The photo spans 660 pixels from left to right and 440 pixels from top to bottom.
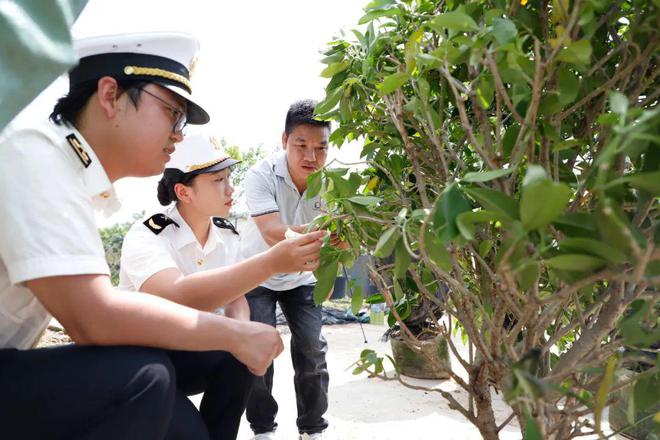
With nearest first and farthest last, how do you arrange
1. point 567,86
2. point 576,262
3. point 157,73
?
point 576,262 → point 567,86 → point 157,73

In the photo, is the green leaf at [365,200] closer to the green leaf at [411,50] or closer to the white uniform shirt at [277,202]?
the green leaf at [411,50]

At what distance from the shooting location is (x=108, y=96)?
1.15 metres

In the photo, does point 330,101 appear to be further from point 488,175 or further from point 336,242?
point 488,175

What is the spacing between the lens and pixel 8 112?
665mm

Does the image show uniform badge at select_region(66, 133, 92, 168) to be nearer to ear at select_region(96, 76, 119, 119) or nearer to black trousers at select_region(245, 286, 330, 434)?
ear at select_region(96, 76, 119, 119)

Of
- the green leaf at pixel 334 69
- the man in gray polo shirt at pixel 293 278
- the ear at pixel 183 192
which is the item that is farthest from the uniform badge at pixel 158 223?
the green leaf at pixel 334 69

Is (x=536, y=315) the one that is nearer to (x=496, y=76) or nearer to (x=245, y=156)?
(x=496, y=76)

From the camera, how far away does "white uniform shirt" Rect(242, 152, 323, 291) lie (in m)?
2.32

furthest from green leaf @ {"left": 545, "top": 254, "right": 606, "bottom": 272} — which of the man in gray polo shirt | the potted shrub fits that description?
the man in gray polo shirt

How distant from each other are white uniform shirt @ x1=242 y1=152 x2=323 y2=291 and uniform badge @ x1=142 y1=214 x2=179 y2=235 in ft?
1.73

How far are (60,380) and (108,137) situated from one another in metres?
0.48

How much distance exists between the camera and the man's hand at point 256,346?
3.73 feet

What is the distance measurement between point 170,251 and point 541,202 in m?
1.39

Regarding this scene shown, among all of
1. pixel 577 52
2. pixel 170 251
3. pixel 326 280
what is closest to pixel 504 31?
pixel 577 52
